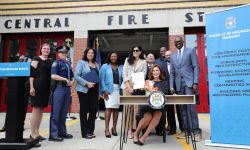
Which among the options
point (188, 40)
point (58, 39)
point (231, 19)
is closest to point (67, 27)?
point (58, 39)

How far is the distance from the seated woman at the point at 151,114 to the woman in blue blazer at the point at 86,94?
107cm

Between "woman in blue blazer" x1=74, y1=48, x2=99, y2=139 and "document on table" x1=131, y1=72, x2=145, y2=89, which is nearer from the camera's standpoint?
"document on table" x1=131, y1=72, x2=145, y2=89

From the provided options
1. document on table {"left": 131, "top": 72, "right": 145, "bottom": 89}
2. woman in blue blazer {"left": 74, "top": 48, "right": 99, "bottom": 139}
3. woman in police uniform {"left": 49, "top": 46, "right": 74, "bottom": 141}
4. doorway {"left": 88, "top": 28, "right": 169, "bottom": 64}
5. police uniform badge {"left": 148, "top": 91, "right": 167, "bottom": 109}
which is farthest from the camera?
doorway {"left": 88, "top": 28, "right": 169, "bottom": 64}

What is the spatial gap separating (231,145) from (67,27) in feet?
24.0

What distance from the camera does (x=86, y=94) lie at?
512 centimetres

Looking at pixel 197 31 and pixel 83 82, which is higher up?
pixel 197 31

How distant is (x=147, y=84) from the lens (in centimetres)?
445

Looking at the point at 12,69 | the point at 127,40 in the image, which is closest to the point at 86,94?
the point at 12,69

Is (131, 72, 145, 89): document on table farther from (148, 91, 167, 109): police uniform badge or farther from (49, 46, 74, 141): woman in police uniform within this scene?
(49, 46, 74, 141): woman in police uniform

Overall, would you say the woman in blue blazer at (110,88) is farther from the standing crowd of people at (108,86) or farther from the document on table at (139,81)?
the document on table at (139,81)

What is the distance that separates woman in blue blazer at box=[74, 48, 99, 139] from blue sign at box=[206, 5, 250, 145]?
2249 millimetres

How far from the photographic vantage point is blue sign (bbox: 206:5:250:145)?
4.08 metres

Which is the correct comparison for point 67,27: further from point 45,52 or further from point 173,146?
point 173,146

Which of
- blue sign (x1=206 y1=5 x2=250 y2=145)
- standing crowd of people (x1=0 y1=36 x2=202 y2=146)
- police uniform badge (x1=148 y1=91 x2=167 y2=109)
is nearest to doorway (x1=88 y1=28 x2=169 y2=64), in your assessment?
standing crowd of people (x1=0 y1=36 x2=202 y2=146)
